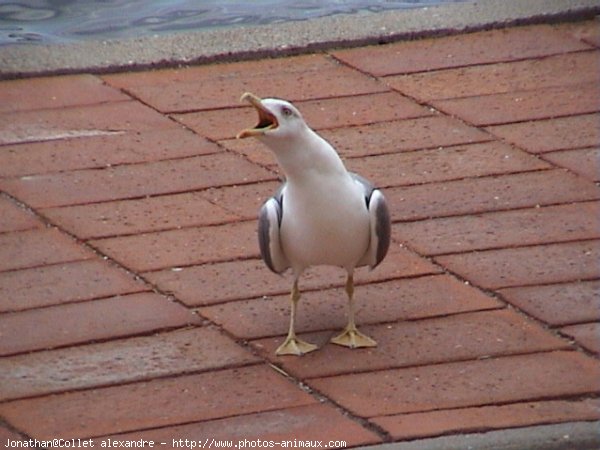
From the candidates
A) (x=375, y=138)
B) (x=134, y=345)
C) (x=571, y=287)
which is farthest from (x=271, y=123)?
(x=375, y=138)

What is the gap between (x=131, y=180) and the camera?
617cm

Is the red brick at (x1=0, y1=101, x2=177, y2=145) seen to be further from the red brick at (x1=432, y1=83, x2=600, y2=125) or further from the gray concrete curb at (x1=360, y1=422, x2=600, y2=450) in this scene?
the gray concrete curb at (x1=360, y1=422, x2=600, y2=450)

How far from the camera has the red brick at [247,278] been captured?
5.27 metres

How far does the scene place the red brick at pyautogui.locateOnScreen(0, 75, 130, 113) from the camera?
6914 millimetres

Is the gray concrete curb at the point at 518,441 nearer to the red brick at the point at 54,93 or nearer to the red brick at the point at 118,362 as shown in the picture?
the red brick at the point at 118,362

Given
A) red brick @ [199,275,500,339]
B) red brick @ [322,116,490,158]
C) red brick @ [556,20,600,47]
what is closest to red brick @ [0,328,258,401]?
red brick @ [199,275,500,339]

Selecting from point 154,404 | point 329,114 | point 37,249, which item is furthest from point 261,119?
point 329,114

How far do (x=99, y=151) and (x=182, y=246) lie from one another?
38.2 inches

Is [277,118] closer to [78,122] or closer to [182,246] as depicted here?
[182,246]

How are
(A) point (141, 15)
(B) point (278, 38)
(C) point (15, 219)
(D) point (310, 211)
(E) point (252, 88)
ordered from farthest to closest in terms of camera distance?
(A) point (141, 15) → (B) point (278, 38) → (E) point (252, 88) → (C) point (15, 219) → (D) point (310, 211)

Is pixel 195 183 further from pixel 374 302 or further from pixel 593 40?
pixel 593 40

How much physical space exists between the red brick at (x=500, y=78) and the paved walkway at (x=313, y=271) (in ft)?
0.05

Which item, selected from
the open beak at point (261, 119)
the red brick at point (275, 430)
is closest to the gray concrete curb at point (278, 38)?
the open beak at point (261, 119)

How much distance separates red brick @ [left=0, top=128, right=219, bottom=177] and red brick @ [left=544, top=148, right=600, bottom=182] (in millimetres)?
1299
